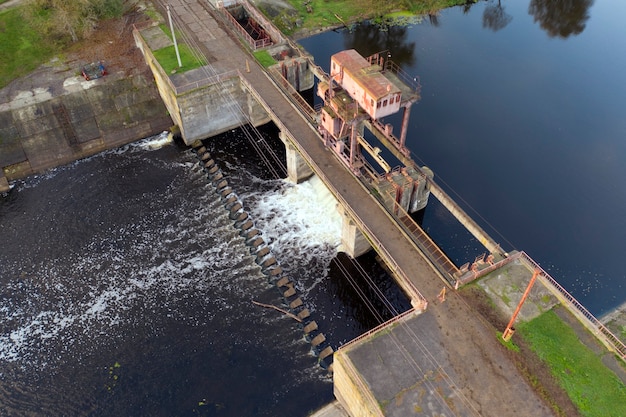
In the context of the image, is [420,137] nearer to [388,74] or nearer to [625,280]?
[388,74]

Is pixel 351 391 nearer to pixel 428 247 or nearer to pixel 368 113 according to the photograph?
pixel 428 247

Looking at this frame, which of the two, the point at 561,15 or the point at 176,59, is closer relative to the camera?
the point at 176,59

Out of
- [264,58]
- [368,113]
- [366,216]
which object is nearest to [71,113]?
[264,58]

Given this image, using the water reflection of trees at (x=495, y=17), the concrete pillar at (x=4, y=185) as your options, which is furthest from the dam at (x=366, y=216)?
the water reflection of trees at (x=495, y=17)

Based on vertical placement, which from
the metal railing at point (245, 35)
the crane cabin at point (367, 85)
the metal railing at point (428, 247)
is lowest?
the metal railing at point (428, 247)

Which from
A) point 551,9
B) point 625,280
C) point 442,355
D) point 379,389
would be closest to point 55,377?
point 379,389

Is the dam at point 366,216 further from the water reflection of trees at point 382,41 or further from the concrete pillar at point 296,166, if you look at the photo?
the water reflection of trees at point 382,41
